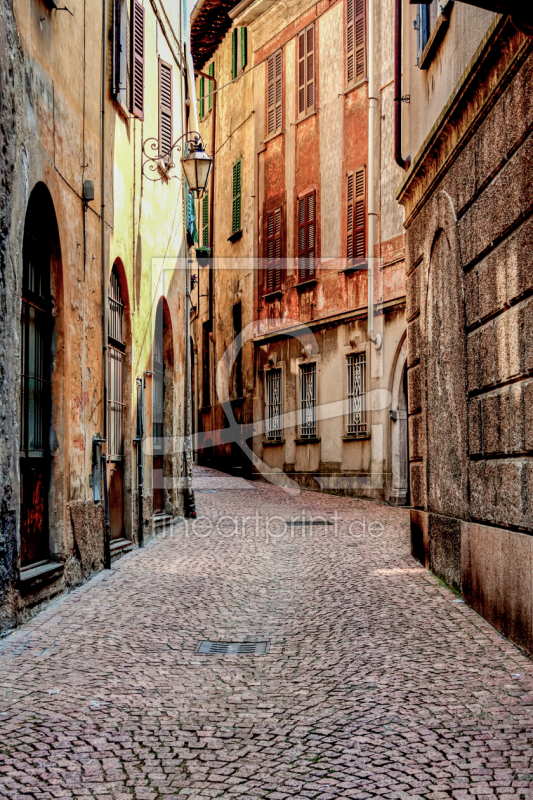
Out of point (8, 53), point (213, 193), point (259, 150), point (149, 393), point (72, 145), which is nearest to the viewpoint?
point (8, 53)

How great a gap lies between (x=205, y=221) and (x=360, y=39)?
34.9 feet

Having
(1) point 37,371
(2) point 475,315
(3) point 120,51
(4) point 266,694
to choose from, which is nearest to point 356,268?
(3) point 120,51

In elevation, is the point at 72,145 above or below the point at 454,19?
below

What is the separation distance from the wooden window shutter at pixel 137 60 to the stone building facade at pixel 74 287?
1.4 inches

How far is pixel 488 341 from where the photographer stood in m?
6.61

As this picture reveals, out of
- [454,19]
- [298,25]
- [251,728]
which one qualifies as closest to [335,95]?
[298,25]

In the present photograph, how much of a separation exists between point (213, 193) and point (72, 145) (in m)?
20.5

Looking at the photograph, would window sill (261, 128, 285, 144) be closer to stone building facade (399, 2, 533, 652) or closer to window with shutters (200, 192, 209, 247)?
window with shutters (200, 192, 209, 247)

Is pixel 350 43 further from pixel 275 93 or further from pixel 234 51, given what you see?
pixel 234 51

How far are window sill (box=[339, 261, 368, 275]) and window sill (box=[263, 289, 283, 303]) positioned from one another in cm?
297

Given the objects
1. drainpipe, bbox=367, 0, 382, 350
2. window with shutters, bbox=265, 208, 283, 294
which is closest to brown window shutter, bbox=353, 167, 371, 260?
drainpipe, bbox=367, 0, 382, 350

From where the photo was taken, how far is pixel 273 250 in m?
23.7

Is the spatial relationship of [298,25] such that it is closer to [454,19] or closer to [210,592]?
[454,19]

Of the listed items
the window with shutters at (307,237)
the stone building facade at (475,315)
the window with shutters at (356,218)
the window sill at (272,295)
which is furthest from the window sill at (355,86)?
the stone building facade at (475,315)
